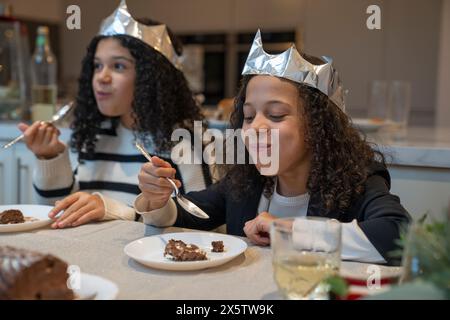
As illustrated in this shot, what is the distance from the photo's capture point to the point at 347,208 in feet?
4.07

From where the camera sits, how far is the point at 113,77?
1.75 m

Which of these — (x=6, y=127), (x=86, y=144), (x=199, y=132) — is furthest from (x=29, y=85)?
(x=199, y=132)

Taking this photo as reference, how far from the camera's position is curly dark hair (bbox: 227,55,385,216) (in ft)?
4.06

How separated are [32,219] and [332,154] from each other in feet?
2.20

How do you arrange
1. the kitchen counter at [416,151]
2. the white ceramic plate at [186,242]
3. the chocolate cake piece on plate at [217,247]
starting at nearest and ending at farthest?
the white ceramic plate at [186,242]
the chocolate cake piece on plate at [217,247]
the kitchen counter at [416,151]

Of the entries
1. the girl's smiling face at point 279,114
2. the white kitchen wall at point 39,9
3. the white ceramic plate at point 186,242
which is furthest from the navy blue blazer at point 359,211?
the white kitchen wall at point 39,9

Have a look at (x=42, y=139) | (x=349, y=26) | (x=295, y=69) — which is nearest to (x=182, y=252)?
(x=295, y=69)

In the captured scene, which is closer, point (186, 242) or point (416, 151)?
point (186, 242)

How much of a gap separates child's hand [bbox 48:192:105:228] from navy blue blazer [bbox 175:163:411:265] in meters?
0.19

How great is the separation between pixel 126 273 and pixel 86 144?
1.00 meters

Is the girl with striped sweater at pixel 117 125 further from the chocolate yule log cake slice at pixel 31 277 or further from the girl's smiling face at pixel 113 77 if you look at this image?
the chocolate yule log cake slice at pixel 31 277

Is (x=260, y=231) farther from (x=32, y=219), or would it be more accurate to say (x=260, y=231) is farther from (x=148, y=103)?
(x=148, y=103)

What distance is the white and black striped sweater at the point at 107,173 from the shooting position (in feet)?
5.54

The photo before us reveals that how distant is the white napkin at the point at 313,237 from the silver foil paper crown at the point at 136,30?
1.12 metres
